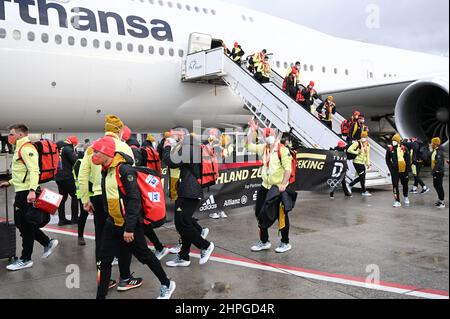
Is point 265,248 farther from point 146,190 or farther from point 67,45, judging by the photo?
point 67,45

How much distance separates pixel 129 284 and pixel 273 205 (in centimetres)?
198

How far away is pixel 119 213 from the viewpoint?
3.83 metres

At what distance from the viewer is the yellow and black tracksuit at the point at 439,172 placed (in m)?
8.59

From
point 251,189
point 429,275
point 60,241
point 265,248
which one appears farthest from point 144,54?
point 429,275

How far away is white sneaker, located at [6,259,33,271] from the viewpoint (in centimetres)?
487

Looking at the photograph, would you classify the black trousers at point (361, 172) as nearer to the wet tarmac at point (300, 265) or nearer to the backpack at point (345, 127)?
the backpack at point (345, 127)

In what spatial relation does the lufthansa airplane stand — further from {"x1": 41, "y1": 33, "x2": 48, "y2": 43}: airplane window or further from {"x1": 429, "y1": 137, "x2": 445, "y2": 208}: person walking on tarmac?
{"x1": 429, "y1": 137, "x2": 445, "y2": 208}: person walking on tarmac

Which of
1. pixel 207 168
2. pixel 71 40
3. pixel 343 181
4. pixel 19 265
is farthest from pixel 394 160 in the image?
pixel 71 40

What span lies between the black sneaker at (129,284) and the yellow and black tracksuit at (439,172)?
6.48 m

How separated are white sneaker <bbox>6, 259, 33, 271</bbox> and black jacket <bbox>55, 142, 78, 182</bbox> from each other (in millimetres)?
2356

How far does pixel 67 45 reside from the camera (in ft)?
32.6

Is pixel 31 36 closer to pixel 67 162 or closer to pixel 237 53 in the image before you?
pixel 67 162

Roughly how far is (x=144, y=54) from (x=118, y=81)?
0.98 m

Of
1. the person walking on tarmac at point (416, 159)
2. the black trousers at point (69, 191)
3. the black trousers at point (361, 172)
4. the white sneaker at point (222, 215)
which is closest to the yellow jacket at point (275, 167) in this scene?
the white sneaker at point (222, 215)
